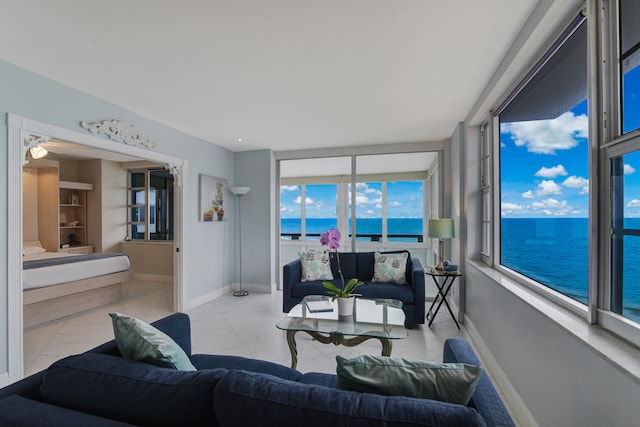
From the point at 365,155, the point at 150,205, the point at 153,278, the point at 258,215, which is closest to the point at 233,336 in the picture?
the point at 258,215

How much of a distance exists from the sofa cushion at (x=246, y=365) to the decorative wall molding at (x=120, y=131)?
8.06 ft

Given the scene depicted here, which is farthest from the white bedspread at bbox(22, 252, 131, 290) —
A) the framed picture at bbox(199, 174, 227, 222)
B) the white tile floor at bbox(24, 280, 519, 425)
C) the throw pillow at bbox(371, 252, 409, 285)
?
the throw pillow at bbox(371, 252, 409, 285)

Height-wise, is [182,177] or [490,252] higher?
[182,177]

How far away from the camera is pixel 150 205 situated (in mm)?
6363

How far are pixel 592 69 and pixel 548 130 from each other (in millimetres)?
616

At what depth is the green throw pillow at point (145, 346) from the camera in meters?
1.24

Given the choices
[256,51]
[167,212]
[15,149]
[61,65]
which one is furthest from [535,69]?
[167,212]

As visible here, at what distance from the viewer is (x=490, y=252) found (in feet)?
10.1

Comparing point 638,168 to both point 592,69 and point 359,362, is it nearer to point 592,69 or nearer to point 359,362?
point 592,69

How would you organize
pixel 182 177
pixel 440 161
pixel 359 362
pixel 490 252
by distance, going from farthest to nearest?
pixel 440 161 < pixel 182 177 < pixel 490 252 < pixel 359 362

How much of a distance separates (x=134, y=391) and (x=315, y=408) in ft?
2.02

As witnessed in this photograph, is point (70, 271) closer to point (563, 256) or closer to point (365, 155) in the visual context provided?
point (365, 155)

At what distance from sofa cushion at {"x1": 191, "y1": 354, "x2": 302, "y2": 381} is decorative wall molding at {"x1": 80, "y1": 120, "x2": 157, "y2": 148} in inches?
96.7

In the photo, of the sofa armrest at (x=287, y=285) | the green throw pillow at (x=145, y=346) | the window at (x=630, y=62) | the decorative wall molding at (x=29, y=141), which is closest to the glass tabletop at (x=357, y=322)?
the sofa armrest at (x=287, y=285)
